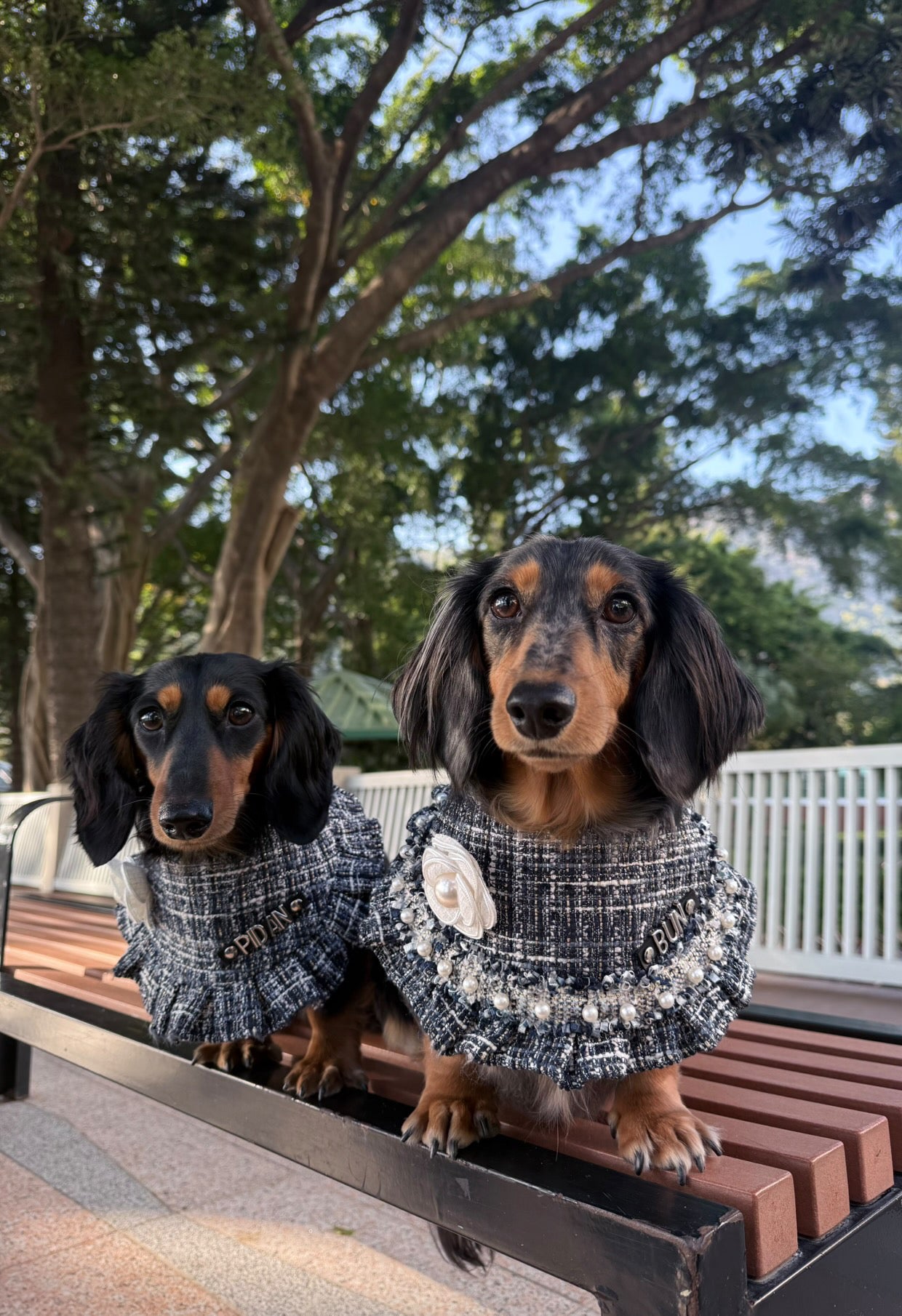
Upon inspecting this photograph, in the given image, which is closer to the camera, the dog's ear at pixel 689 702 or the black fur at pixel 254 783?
the dog's ear at pixel 689 702

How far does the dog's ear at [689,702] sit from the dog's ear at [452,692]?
26 centimetres

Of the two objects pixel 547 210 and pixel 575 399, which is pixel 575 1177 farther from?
pixel 575 399

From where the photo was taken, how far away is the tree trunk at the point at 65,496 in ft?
25.7

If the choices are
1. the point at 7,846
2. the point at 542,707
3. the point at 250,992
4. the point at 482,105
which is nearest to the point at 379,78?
the point at 482,105

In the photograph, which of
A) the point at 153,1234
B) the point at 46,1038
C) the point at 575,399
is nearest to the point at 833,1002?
the point at 153,1234

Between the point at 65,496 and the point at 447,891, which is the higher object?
the point at 65,496

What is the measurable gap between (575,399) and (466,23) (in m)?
6.11

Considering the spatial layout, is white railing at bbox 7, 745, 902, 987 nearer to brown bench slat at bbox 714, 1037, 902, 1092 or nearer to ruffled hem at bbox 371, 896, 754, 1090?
brown bench slat at bbox 714, 1037, 902, 1092

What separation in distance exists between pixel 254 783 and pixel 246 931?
11.3 inches

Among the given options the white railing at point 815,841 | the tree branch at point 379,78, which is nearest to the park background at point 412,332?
the tree branch at point 379,78

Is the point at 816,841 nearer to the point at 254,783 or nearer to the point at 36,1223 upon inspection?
the point at 254,783

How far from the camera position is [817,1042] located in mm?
2164

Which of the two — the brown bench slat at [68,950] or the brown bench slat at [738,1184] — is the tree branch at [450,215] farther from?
the brown bench slat at [738,1184]

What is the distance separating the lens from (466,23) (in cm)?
878
